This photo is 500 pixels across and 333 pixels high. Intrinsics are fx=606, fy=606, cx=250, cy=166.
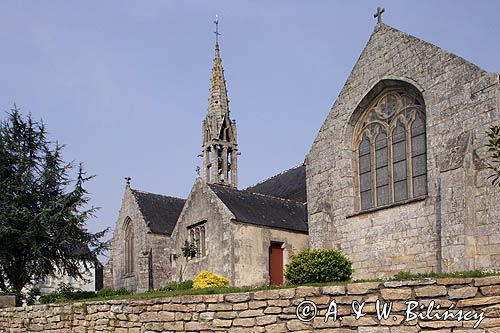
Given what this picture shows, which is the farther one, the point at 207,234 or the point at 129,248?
the point at 129,248

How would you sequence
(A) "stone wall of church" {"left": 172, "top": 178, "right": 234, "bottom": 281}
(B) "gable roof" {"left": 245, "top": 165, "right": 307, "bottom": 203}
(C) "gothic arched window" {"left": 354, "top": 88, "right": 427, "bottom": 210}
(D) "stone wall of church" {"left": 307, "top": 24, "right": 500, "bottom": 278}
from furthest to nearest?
(B) "gable roof" {"left": 245, "top": 165, "right": 307, "bottom": 203}, (A) "stone wall of church" {"left": 172, "top": 178, "right": 234, "bottom": 281}, (C) "gothic arched window" {"left": 354, "top": 88, "right": 427, "bottom": 210}, (D) "stone wall of church" {"left": 307, "top": 24, "right": 500, "bottom": 278}

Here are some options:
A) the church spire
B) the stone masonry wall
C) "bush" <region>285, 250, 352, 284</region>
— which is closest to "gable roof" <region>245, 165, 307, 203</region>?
the church spire

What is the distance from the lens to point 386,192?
1783 centimetres

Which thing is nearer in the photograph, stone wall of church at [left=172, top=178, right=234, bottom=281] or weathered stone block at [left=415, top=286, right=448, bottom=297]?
weathered stone block at [left=415, top=286, right=448, bottom=297]

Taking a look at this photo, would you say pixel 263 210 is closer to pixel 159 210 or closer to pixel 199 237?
pixel 199 237

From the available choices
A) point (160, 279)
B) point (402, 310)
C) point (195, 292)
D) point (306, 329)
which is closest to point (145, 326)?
point (195, 292)

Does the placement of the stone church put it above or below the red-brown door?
above

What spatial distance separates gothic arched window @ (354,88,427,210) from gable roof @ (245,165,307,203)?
8.26 metres

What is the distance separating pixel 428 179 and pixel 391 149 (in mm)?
2029

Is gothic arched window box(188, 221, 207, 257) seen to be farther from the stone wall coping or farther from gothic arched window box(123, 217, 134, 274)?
gothic arched window box(123, 217, 134, 274)

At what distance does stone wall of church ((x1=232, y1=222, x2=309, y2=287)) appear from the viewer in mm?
20656

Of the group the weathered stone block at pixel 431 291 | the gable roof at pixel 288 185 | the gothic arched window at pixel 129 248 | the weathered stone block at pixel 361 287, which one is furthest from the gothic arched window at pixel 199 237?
the weathered stone block at pixel 431 291

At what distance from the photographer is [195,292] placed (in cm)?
1158

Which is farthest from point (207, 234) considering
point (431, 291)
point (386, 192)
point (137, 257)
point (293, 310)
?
point (431, 291)
